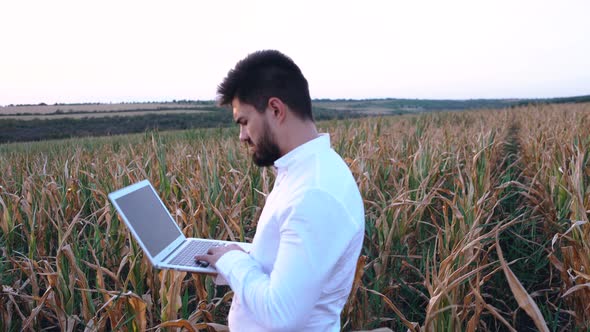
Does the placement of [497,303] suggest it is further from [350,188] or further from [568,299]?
[350,188]

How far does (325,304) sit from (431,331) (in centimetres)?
56

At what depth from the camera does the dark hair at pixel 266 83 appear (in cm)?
114

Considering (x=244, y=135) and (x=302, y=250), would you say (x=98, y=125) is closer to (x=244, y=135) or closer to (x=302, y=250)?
(x=244, y=135)

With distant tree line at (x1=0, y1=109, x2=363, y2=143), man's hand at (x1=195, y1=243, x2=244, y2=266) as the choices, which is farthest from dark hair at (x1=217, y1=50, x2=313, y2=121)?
distant tree line at (x1=0, y1=109, x2=363, y2=143)

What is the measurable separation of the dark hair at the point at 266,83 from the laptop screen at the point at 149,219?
49cm

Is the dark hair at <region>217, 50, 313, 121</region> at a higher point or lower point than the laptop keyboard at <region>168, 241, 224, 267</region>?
higher

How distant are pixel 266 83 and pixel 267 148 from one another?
0.50ft

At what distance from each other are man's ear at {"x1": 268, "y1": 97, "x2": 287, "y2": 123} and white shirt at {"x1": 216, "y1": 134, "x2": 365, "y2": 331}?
3.4 inches

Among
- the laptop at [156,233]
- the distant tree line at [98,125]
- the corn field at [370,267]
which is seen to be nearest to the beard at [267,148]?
the laptop at [156,233]

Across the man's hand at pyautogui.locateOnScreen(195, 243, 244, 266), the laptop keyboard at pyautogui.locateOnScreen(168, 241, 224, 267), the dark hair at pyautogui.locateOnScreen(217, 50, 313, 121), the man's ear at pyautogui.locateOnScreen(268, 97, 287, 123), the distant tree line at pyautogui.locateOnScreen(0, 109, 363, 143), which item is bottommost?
the distant tree line at pyautogui.locateOnScreen(0, 109, 363, 143)

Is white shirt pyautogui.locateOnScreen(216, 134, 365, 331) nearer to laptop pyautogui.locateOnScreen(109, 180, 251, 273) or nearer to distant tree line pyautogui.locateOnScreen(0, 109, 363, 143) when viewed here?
laptop pyautogui.locateOnScreen(109, 180, 251, 273)

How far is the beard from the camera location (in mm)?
1153

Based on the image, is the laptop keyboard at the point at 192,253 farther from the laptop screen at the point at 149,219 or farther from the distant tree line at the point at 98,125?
the distant tree line at the point at 98,125

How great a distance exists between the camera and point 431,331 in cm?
154
